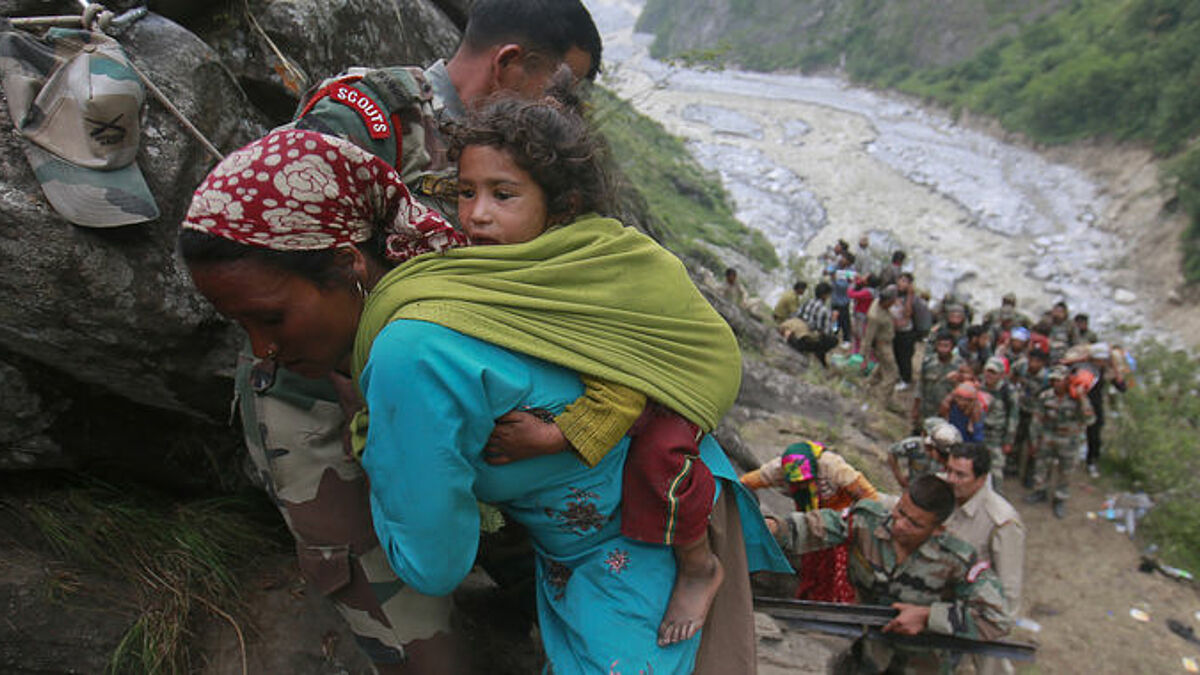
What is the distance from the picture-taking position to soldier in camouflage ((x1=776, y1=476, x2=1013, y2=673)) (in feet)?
11.1

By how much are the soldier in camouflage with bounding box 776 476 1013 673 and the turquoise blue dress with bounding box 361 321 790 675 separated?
1.92 m

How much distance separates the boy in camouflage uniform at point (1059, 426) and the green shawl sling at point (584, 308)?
7.00 m

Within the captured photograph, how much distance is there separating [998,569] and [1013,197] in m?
21.2

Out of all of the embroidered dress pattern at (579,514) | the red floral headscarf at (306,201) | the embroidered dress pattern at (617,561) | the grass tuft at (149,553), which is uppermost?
the red floral headscarf at (306,201)

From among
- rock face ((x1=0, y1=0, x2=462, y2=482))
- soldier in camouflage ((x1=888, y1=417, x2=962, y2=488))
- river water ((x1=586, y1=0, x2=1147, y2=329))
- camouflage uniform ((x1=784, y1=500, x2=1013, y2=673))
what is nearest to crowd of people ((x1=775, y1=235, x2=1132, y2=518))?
soldier in camouflage ((x1=888, y1=417, x2=962, y2=488))

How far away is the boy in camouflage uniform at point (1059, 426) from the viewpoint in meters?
7.13

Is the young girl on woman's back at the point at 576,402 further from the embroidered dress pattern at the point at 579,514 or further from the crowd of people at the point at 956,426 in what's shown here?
the crowd of people at the point at 956,426

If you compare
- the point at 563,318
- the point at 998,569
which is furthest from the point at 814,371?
the point at 563,318

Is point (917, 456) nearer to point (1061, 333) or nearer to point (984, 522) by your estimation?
point (984, 522)

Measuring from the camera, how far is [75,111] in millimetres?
Result: 1839

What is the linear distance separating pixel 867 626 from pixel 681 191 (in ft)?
61.9

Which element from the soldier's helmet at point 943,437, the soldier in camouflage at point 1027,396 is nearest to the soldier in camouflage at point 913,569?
the soldier's helmet at point 943,437

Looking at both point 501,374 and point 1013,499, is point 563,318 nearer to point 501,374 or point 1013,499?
point 501,374

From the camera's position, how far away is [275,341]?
1503 millimetres
